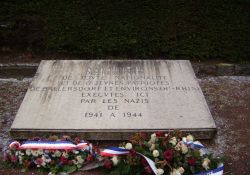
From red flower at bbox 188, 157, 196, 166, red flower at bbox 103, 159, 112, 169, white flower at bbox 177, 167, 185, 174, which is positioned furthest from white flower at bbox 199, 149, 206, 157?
red flower at bbox 103, 159, 112, 169

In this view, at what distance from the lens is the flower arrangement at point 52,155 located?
434 centimetres

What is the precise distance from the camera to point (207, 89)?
250 inches

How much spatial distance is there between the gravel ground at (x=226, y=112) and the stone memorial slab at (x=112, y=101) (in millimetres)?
371

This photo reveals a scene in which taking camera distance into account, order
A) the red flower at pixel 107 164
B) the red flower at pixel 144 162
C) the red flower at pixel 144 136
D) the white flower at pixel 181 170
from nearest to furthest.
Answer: the white flower at pixel 181 170
the red flower at pixel 144 162
the red flower at pixel 107 164
the red flower at pixel 144 136

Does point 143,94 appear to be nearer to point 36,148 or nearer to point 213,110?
point 213,110

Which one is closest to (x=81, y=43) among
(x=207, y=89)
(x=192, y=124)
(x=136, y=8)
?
(x=136, y=8)

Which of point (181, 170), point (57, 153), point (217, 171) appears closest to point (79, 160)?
point (57, 153)

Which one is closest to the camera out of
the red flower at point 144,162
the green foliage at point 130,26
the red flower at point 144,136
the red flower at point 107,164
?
the red flower at point 144,162

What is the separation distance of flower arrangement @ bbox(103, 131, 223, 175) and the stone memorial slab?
1.33 ft

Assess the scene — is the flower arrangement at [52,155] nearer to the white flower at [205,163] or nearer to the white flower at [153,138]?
the white flower at [153,138]

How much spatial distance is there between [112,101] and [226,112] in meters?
1.67

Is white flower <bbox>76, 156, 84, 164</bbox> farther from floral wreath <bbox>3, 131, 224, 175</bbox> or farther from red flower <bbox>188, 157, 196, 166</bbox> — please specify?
red flower <bbox>188, 157, 196, 166</bbox>

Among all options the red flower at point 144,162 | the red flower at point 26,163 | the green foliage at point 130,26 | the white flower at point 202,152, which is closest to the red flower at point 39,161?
the red flower at point 26,163

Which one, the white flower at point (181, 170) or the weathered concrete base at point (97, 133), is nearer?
the white flower at point (181, 170)
